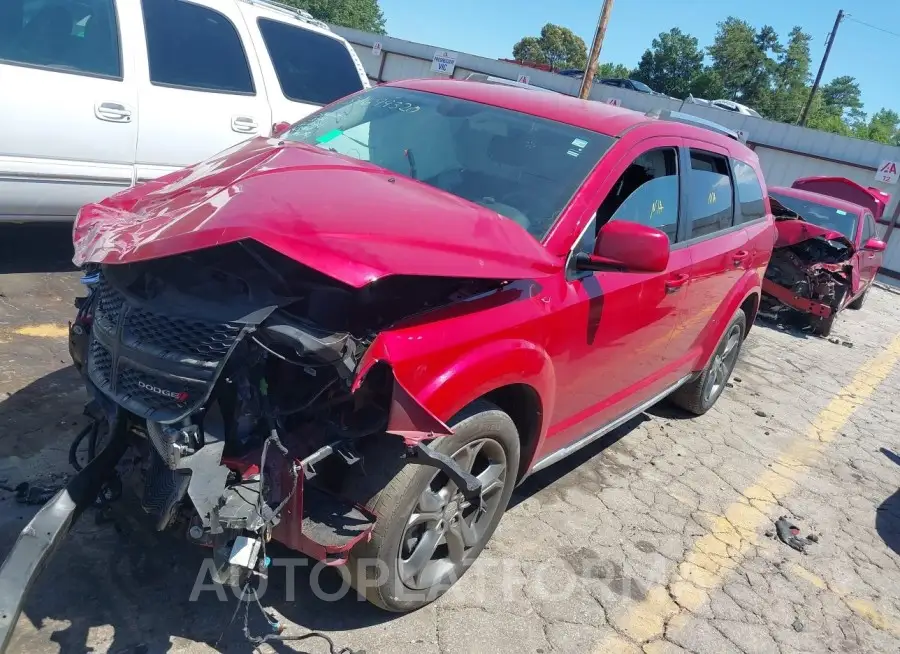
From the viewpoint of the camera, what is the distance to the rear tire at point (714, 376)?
5199 millimetres

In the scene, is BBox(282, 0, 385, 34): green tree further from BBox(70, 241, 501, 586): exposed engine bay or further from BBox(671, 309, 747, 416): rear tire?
BBox(70, 241, 501, 586): exposed engine bay

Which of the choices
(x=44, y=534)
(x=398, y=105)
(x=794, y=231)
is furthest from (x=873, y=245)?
(x=44, y=534)

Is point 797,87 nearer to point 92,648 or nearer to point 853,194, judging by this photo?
point 853,194

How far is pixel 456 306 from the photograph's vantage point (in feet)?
8.31

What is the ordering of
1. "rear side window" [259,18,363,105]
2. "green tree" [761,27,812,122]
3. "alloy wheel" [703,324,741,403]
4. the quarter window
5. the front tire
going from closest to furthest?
the front tire < the quarter window < "alloy wheel" [703,324,741,403] < "rear side window" [259,18,363,105] < "green tree" [761,27,812,122]

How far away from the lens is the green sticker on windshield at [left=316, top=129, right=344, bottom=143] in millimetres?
3625

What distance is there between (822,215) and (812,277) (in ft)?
3.85

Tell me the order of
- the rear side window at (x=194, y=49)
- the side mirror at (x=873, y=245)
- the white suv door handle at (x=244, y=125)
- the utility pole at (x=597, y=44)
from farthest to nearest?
1. the utility pole at (x=597, y=44)
2. the side mirror at (x=873, y=245)
3. the white suv door handle at (x=244, y=125)
4. the rear side window at (x=194, y=49)

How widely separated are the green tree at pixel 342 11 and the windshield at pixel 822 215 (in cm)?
5350

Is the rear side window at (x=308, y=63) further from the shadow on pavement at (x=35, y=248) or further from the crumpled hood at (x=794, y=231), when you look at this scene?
the crumpled hood at (x=794, y=231)

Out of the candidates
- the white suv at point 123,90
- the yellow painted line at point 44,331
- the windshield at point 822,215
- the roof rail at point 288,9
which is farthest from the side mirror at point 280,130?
the windshield at point 822,215

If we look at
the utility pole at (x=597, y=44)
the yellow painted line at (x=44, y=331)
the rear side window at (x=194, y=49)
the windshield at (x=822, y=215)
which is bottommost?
the yellow painted line at (x=44, y=331)

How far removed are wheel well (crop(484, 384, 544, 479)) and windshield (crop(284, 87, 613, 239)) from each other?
0.63 meters

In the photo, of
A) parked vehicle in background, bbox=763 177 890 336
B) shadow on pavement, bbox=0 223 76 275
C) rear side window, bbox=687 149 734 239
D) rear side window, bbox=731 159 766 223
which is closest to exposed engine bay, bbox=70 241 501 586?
rear side window, bbox=687 149 734 239
